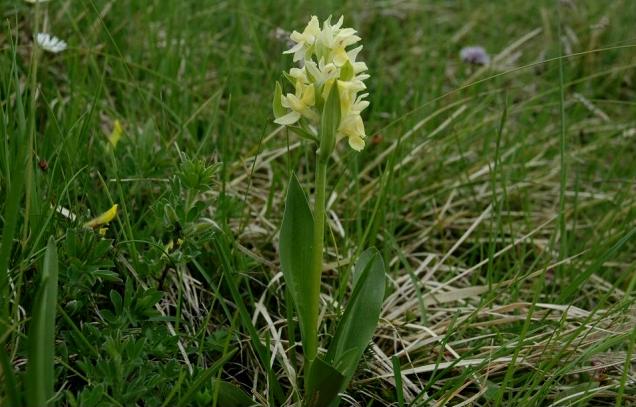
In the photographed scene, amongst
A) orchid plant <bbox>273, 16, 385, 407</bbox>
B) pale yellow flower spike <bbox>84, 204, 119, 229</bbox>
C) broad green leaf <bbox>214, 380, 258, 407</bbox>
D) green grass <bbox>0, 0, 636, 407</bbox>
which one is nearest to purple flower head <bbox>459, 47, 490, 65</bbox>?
green grass <bbox>0, 0, 636, 407</bbox>

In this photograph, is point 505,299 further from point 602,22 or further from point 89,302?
point 602,22

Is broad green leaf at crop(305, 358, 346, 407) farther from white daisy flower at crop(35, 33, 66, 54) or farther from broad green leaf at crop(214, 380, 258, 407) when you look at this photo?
white daisy flower at crop(35, 33, 66, 54)

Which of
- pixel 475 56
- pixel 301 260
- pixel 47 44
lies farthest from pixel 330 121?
pixel 475 56

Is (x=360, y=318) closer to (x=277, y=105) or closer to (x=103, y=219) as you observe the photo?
(x=277, y=105)

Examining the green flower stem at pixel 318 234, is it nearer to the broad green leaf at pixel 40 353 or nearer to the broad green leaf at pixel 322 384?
the broad green leaf at pixel 322 384

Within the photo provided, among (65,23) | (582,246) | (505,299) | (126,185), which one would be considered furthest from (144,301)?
(65,23)

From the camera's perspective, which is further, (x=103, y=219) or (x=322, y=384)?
(x=103, y=219)
